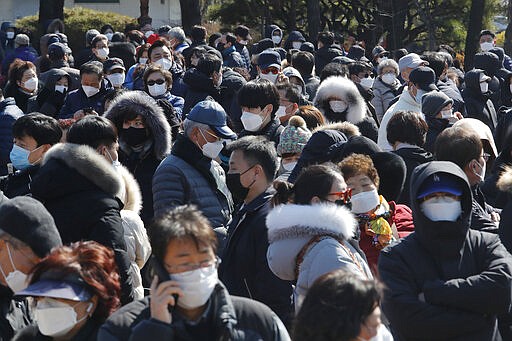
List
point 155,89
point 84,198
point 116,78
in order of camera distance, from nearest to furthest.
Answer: point 84,198
point 155,89
point 116,78

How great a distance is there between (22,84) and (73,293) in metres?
8.90

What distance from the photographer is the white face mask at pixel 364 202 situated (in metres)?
5.70

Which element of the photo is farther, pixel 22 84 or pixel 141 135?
pixel 22 84

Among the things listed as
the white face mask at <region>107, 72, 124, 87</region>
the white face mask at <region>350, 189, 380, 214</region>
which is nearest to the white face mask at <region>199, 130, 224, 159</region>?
the white face mask at <region>350, 189, 380, 214</region>

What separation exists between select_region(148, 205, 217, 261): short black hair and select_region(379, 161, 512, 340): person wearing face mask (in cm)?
129

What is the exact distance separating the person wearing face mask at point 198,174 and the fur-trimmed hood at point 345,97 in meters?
2.62

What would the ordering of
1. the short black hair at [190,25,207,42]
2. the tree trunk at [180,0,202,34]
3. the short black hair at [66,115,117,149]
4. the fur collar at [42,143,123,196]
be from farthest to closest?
the tree trunk at [180,0,202,34], the short black hair at [190,25,207,42], the short black hair at [66,115,117,149], the fur collar at [42,143,123,196]

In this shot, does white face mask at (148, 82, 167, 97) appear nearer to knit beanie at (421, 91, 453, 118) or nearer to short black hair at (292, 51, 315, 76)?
knit beanie at (421, 91, 453, 118)

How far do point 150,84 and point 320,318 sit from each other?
716 centimetres

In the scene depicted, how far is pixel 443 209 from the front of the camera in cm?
486

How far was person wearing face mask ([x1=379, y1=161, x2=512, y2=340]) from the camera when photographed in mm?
4703

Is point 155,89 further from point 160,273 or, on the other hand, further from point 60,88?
point 160,273

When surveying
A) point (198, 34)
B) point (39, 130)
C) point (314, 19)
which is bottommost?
point (314, 19)

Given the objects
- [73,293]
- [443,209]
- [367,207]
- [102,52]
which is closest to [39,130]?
[367,207]
